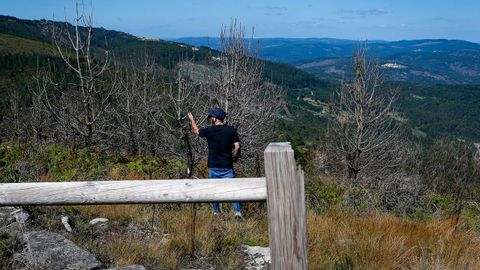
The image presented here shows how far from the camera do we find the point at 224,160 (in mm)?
5879

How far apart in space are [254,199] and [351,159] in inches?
805

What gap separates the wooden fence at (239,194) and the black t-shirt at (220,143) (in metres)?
3.92

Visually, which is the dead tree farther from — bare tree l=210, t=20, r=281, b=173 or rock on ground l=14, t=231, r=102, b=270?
rock on ground l=14, t=231, r=102, b=270

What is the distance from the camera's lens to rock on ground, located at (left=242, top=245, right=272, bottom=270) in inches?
116

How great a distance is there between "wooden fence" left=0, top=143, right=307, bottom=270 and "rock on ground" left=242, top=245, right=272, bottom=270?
1158 millimetres

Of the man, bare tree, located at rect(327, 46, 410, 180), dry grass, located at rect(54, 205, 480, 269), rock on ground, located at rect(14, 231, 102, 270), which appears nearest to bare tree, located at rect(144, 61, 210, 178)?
bare tree, located at rect(327, 46, 410, 180)

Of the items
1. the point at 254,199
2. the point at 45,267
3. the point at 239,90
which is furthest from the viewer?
the point at 239,90

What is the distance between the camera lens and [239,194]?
5.94ft

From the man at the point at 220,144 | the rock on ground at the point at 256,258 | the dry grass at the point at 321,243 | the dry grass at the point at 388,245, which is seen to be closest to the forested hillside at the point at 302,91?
the man at the point at 220,144

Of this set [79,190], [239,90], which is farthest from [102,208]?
[239,90]

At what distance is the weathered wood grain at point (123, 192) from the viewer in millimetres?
1836

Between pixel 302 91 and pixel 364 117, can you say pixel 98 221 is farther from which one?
pixel 302 91

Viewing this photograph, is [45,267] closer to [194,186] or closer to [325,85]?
[194,186]

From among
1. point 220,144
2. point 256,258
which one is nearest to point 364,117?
point 220,144
